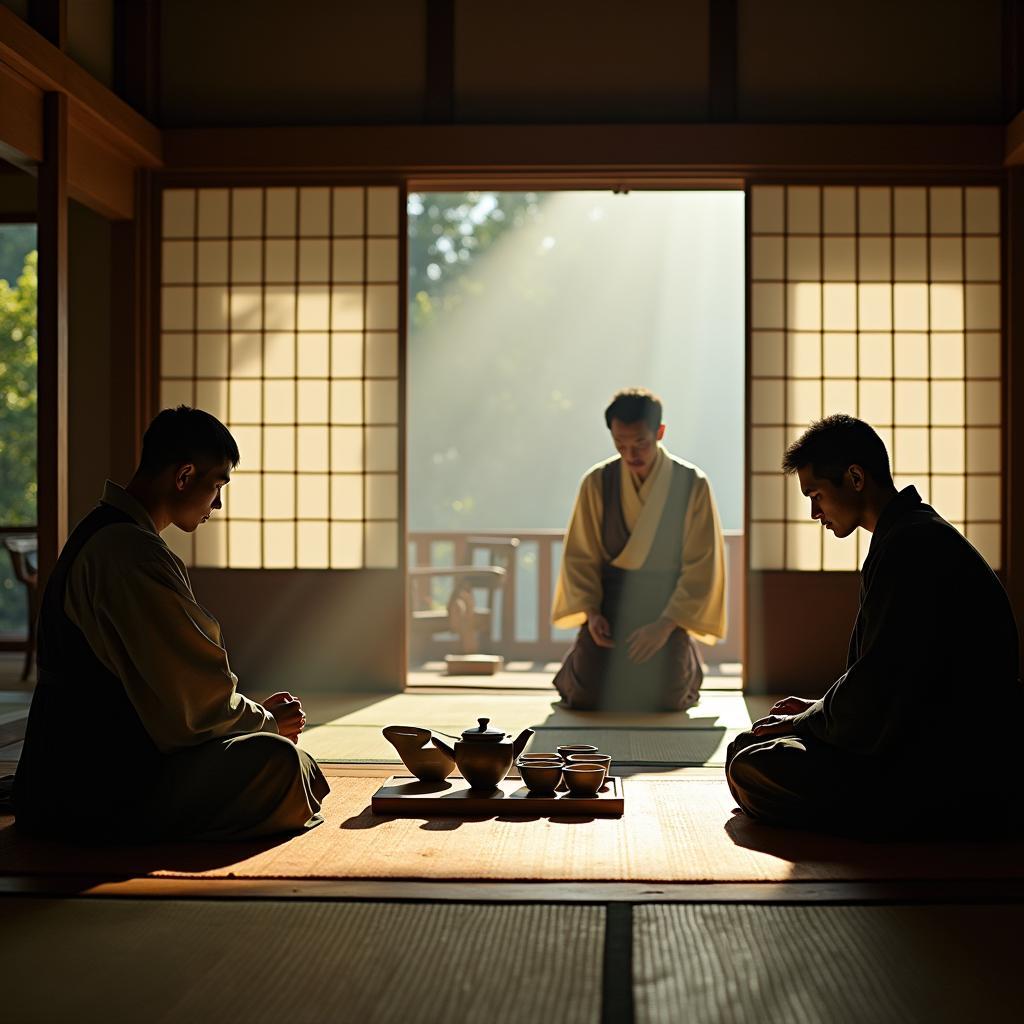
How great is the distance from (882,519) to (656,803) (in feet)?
2.94

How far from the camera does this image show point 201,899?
7.62 ft

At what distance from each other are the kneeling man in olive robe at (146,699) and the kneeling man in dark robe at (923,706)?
1.19m

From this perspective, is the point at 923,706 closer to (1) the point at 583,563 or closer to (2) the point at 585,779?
(2) the point at 585,779

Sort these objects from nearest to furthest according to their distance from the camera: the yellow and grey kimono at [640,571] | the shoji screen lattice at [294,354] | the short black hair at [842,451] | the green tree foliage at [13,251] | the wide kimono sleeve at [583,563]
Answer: the short black hair at [842,451]
the yellow and grey kimono at [640,571]
the wide kimono sleeve at [583,563]
the shoji screen lattice at [294,354]
the green tree foliage at [13,251]

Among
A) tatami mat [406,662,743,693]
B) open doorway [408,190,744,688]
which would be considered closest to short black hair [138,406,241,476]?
tatami mat [406,662,743,693]

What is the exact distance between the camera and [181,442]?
275 cm

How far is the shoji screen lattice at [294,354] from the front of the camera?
5.69 meters

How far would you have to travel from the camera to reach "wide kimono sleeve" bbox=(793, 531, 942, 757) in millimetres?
2695

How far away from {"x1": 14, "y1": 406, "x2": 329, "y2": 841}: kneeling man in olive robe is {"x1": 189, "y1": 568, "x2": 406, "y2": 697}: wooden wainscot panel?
2.78 m

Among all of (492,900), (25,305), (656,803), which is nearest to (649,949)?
(492,900)

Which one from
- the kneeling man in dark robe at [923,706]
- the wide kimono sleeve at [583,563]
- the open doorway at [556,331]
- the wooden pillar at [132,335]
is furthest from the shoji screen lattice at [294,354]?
the open doorway at [556,331]

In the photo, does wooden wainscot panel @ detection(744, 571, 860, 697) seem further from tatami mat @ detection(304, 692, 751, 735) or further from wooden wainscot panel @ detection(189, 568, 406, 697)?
wooden wainscot panel @ detection(189, 568, 406, 697)

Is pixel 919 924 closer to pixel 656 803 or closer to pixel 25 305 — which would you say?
pixel 656 803

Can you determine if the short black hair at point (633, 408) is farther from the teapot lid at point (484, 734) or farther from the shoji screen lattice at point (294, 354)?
the teapot lid at point (484, 734)
